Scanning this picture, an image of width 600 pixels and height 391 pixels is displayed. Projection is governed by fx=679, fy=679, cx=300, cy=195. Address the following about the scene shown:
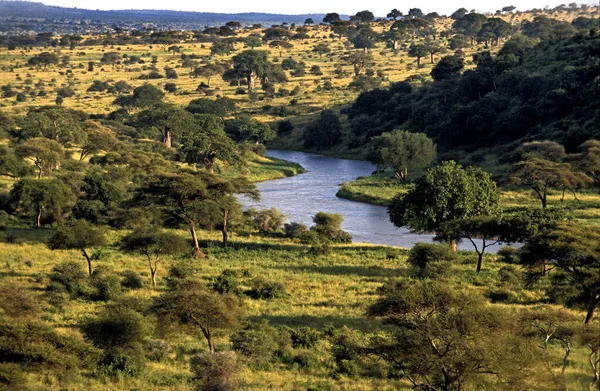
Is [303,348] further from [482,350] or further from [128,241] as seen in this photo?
[128,241]

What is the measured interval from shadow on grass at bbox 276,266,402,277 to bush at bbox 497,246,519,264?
7.56 meters

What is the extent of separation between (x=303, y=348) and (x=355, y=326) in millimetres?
3601

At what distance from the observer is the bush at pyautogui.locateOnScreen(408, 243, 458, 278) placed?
35781 mm

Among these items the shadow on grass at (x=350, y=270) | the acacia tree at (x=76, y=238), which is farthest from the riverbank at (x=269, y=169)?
the acacia tree at (x=76, y=238)

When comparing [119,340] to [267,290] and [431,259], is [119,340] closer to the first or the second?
[267,290]

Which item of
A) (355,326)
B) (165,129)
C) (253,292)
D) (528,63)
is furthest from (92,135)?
(528,63)

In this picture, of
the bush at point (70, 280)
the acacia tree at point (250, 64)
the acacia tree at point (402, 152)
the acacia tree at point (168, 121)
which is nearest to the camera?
the bush at point (70, 280)

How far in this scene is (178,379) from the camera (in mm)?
22125

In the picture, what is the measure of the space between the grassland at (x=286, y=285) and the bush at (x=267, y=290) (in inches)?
19.2

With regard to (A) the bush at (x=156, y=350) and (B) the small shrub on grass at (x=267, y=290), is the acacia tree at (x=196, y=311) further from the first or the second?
(B) the small shrub on grass at (x=267, y=290)

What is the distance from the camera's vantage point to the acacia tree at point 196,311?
22.8m

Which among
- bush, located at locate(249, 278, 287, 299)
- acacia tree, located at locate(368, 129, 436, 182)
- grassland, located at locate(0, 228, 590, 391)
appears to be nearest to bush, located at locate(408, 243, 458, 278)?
grassland, located at locate(0, 228, 590, 391)

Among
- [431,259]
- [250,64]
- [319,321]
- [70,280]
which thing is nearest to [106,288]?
[70,280]

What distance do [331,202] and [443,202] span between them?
Answer: 79.3 ft
